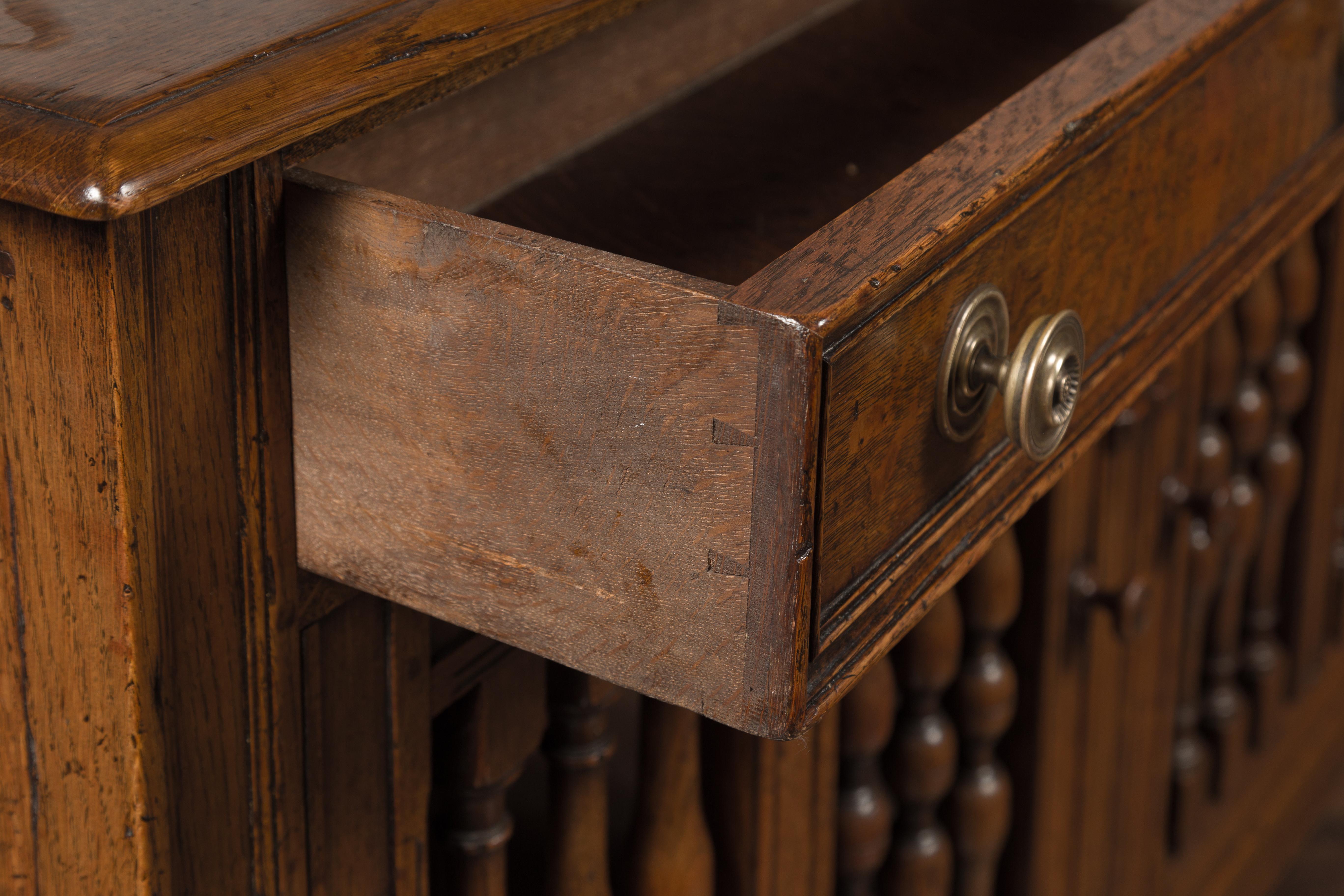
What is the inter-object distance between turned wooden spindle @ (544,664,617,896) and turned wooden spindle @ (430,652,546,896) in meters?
0.01

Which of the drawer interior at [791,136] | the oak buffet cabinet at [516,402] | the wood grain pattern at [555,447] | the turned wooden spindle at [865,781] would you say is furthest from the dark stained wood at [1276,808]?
the wood grain pattern at [555,447]

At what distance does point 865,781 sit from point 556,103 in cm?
43

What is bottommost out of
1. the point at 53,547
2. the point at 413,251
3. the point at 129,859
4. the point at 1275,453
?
the point at 1275,453

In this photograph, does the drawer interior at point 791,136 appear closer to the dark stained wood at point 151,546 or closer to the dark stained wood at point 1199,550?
the dark stained wood at point 151,546

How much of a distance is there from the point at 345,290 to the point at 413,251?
37mm

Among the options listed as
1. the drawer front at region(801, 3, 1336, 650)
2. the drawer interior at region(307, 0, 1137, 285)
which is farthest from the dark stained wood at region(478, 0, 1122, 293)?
the drawer front at region(801, 3, 1336, 650)

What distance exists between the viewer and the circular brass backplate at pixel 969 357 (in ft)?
1.90

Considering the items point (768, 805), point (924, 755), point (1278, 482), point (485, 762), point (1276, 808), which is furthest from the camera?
point (1276, 808)

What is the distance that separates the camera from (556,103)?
91 centimetres

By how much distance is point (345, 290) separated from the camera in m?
0.54

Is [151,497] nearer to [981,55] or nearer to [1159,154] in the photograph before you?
[1159,154]

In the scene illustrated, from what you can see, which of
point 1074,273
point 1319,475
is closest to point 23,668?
point 1074,273

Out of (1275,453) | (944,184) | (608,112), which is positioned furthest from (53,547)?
(1275,453)

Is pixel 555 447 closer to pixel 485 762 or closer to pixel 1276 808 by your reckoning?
pixel 485 762
